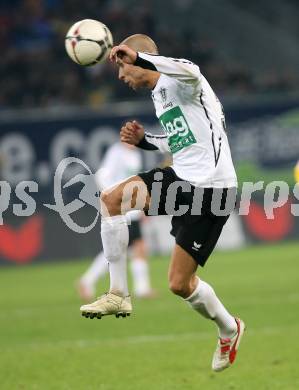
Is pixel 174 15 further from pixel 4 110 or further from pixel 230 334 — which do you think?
pixel 230 334

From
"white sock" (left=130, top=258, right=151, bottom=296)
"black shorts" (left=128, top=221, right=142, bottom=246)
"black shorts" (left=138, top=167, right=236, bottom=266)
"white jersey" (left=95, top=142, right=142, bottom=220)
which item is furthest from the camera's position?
"white jersey" (left=95, top=142, right=142, bottom=220)

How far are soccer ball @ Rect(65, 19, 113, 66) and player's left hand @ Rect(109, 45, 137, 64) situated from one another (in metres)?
0.52

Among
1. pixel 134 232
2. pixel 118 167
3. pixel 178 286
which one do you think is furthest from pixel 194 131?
pixel 118 167

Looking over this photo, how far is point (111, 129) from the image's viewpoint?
19.6 meters

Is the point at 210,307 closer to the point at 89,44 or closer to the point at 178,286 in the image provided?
the point at 178,286

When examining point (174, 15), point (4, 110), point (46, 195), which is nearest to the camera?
point (46, 195)

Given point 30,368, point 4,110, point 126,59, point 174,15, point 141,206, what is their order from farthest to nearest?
point 174,15
point 4,110
point 30,368
point 141,206
point 126,59

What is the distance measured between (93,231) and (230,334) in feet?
37.5

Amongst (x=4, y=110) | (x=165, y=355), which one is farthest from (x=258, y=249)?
(x=165, y=355)

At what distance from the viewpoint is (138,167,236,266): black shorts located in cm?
744

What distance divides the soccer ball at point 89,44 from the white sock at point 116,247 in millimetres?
1177

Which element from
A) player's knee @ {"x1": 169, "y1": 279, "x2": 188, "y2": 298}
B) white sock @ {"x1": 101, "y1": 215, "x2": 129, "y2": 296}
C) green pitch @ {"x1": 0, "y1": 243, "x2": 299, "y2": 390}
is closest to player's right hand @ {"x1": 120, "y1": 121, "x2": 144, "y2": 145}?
white sock @ {"x1": 101, "y1": 215, "x2": 129, "y2": 296}

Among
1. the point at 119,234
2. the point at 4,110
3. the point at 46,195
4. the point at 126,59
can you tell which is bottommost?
the point at 46,195

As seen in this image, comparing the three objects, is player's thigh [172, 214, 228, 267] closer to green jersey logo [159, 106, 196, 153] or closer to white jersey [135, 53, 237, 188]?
white jersey [135, 53, 237, 188]
